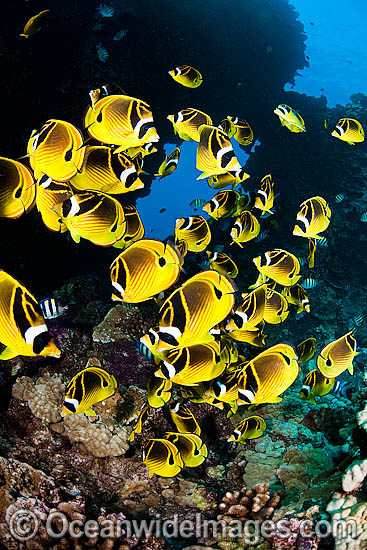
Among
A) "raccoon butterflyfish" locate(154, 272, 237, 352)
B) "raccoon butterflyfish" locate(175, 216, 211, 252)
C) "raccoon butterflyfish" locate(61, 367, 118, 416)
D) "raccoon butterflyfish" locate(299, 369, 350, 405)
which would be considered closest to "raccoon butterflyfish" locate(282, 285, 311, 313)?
"raccoon butterflyfish" locate(299, 369, 350, 405)

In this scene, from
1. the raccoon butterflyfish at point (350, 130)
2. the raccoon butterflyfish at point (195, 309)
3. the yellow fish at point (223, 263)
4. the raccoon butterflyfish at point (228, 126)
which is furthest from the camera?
the yellow fish at point (223, 263)

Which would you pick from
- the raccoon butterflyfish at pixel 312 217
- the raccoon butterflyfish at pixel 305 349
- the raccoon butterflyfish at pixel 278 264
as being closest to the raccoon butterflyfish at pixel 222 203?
the raccoon butterflyfish at pixel 278 264

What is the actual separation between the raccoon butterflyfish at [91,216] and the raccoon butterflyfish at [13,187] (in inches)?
8.6

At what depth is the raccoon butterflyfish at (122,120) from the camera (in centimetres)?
240

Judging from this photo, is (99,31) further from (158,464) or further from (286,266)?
(158,464)

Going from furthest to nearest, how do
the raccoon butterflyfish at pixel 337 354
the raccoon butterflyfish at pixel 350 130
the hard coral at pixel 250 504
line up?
the raccoon butterflyfish at pixel 350 130
the hard coral at pixel 250 504
the raccoon butterflyfish at pixel 337 354

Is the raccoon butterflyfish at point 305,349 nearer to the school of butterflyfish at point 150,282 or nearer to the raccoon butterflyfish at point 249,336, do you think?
the school of butterflyfish at point 150,282

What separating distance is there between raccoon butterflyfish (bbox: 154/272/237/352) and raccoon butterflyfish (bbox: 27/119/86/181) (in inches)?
46.8

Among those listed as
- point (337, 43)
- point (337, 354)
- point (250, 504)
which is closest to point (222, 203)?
point (337, 354)

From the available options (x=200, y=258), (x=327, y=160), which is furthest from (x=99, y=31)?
(x=327, y=160)

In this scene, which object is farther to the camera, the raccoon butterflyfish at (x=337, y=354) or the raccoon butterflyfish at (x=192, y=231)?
the raccoon butterflyfish at (x=192, y=231)

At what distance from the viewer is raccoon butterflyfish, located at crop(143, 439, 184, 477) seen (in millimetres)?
2896

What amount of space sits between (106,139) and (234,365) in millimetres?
2778

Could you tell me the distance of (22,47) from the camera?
8.28m
